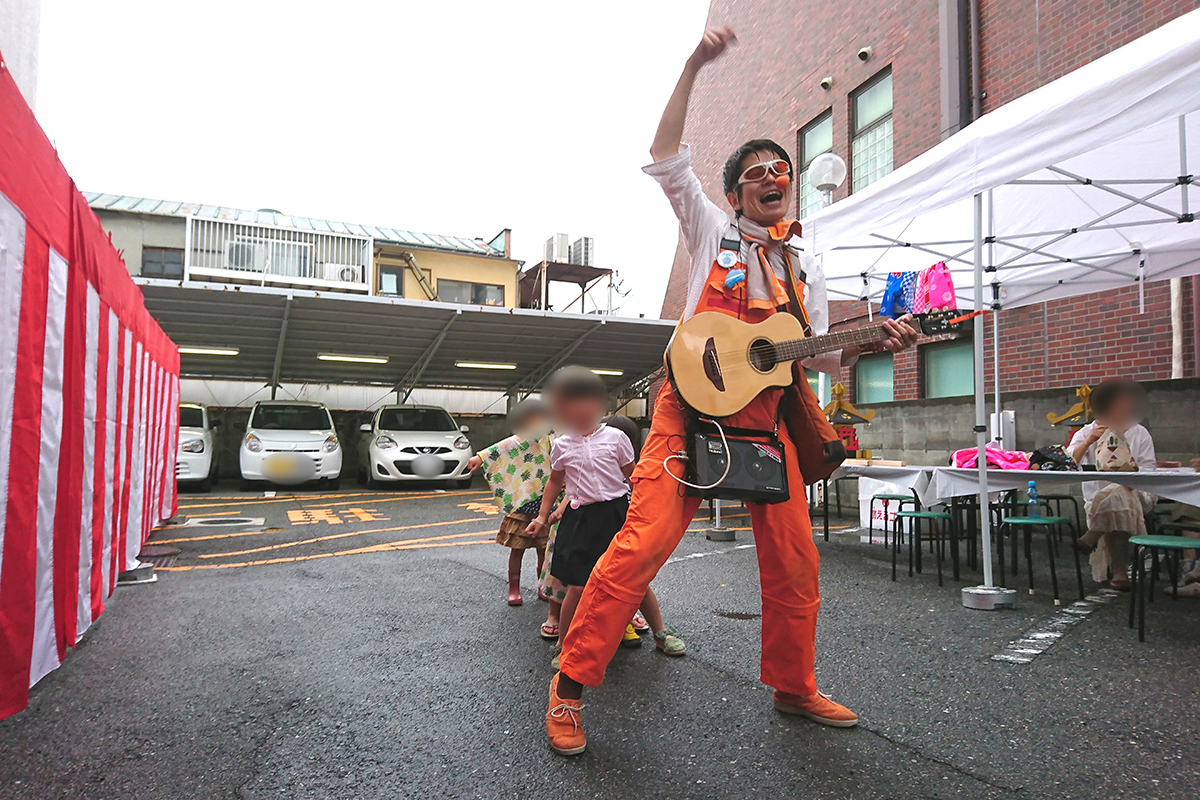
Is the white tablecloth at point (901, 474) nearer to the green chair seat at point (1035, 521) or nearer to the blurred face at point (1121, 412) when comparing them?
the green chair seat at point (1035, 521)

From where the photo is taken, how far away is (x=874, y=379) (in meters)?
11.9

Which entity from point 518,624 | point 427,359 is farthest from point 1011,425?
point 427,359

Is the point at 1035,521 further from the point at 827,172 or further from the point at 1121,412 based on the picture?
the point at 827,172

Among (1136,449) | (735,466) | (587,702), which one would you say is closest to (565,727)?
(587,702)

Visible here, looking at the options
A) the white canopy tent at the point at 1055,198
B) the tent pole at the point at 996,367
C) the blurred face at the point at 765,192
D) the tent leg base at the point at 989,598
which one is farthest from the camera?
the tent pole at the point at 996,367

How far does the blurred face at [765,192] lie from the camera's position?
8.66 ft

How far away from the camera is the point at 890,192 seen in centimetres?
541

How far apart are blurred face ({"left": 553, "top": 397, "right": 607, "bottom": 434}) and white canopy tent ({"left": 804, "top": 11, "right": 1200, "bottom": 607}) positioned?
2764 millimetres

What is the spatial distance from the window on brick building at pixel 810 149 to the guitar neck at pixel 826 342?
1187cm

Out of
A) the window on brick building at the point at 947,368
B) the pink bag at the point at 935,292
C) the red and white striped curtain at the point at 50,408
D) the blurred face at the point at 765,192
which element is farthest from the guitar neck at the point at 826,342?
the window on brick building at the point at 947,368

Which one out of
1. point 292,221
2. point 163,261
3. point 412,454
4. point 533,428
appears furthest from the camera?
point 292,221

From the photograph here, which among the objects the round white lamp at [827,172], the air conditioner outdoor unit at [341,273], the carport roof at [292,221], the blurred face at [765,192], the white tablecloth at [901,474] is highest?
the carport roof at [292,221]

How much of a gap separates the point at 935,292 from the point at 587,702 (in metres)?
2.17

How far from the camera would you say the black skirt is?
10.7 feet
